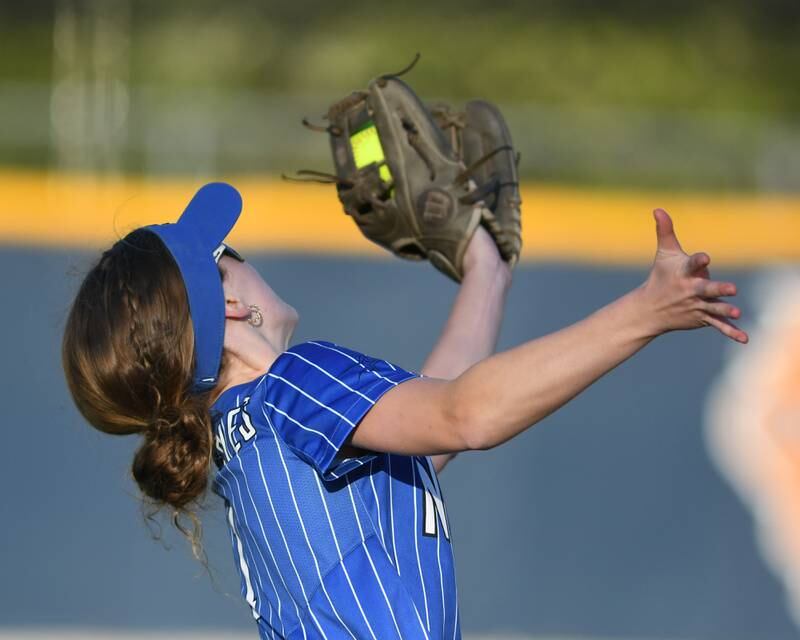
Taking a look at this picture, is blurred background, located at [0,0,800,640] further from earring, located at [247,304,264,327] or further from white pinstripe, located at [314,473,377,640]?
white pinstripe, located at [314,473,377,640]

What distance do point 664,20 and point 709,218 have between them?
5.40m

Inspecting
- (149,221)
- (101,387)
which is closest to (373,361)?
(101,387)

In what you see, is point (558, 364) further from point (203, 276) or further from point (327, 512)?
point (203, 276)

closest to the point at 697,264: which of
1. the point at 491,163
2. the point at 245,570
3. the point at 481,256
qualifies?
the point at 245,570

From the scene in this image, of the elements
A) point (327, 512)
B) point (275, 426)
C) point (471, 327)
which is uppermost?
point (471, 327)

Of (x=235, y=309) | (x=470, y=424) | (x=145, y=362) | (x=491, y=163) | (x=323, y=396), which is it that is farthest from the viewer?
(x=491, y=163)

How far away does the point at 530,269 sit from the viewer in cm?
475

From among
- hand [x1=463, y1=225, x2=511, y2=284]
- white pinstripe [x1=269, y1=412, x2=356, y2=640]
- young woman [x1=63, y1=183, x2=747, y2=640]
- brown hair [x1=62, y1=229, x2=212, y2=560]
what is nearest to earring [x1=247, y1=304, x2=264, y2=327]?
young woman [x1=63, y1=183, x2=747, y2=640]

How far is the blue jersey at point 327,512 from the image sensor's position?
4.88ft

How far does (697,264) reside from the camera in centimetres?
120

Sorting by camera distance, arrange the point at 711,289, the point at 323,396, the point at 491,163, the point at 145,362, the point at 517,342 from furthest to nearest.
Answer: the point at 517,342 → the point at 491,163 → the point at 145,362 → the point at 323,396 → the point at 711,289

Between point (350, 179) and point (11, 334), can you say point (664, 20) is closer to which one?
point (11, 334)

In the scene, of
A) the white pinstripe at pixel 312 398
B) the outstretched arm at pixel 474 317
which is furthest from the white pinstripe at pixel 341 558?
the outstretched arm at pixel 474 317

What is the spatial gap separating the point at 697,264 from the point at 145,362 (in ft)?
2.42
